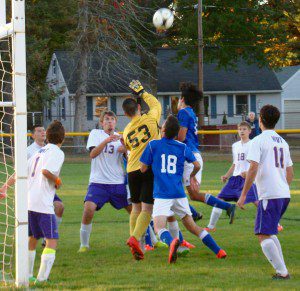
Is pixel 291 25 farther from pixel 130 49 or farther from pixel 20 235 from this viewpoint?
pixel 20 235

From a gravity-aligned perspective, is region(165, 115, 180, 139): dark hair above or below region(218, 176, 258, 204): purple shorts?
above

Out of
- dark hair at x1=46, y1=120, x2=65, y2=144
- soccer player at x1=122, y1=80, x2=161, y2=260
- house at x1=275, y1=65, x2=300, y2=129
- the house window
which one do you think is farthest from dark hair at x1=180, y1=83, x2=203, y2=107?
house at x1=275, y1=65, x2=300, y2=129

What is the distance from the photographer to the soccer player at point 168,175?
918 centimetres

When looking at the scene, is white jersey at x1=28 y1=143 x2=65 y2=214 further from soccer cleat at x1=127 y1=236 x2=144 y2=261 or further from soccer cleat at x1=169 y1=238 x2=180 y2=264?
soccer cleat at x1=169 y1=238 x2=180 y2=264

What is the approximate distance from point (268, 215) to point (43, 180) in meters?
2.26

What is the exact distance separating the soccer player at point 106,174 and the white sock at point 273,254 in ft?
9.88

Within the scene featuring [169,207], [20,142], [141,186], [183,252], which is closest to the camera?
[20,142]

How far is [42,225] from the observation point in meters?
7.94

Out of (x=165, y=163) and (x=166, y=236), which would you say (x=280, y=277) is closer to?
(x=166, y=236)

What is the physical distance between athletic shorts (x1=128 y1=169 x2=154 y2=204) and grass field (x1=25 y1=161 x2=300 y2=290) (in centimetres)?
72

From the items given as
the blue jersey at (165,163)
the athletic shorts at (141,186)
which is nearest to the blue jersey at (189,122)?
the athletic shorts at (141,186)

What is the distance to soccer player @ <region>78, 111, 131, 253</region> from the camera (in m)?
10.3

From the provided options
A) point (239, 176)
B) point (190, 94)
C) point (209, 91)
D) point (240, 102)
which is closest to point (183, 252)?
point (190, 94)

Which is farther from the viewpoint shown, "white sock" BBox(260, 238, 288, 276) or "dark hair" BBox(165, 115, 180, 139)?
"dark hair" BBox(165, 115, 180, 139)
